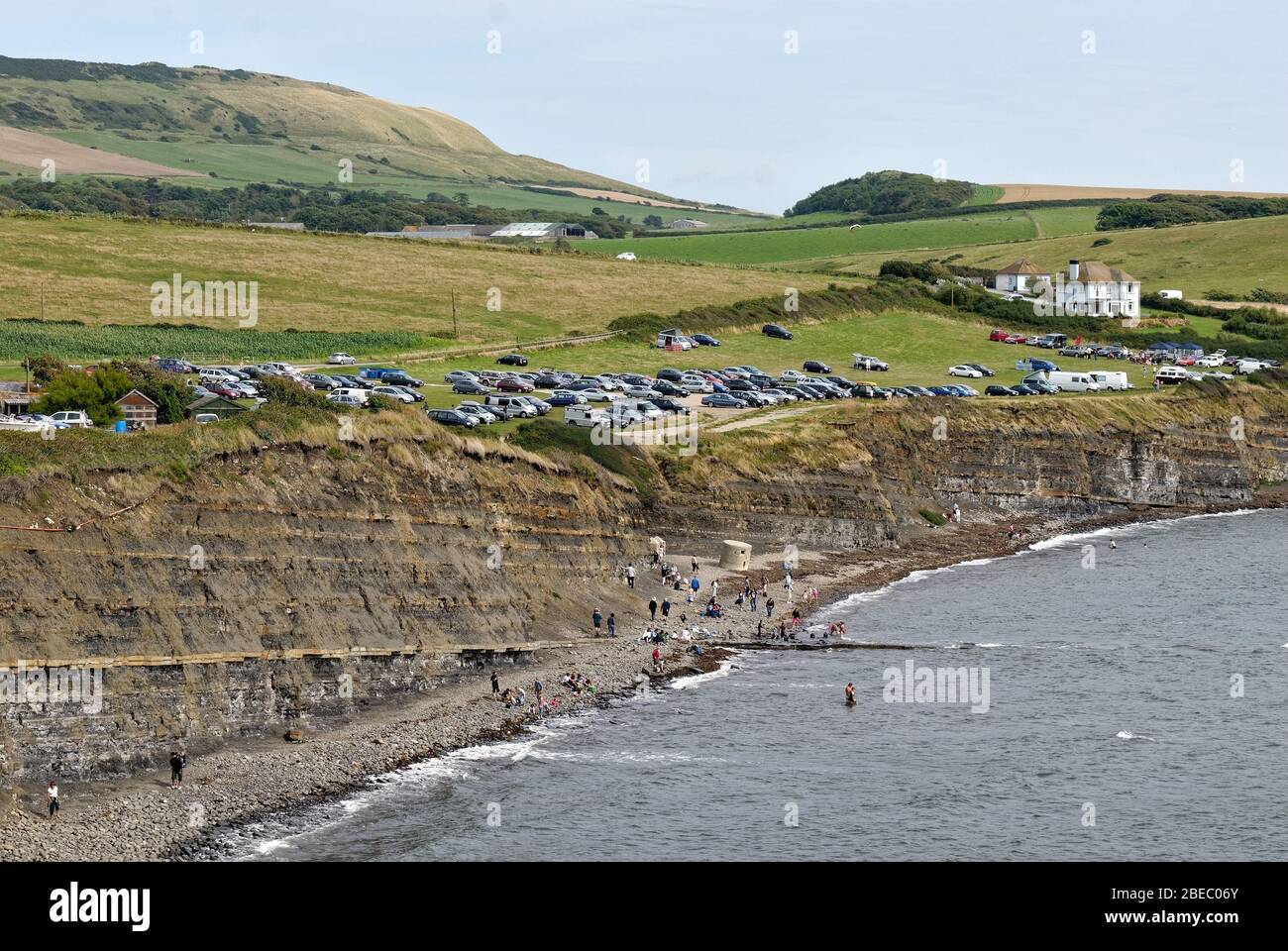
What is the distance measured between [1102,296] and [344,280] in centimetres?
7172

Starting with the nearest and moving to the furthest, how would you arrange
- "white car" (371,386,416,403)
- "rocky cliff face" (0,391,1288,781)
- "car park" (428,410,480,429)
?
"rocky cliff face" (0,391,1288,781)
"car park" (428,410,480,429)
"white car" (371,386,416,403)

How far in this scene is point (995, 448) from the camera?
4023 inches

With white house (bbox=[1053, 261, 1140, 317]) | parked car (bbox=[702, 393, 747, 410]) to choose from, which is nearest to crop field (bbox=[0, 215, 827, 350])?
white house (bbox=[1053, 261, 1140, 317])

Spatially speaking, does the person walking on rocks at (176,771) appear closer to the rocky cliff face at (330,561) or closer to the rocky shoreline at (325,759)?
the rocky shoreline at (325,759)

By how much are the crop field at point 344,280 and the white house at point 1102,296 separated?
25.4 m

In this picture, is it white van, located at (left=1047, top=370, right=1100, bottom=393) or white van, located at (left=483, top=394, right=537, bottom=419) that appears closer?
white van, located at (left=483, top=394, right=537, bottom=419)

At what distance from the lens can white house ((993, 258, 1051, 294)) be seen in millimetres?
165875

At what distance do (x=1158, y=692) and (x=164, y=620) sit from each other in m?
37.2

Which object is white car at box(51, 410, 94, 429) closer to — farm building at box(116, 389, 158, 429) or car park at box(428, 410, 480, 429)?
farm building at box(116, 389, 158, 429)

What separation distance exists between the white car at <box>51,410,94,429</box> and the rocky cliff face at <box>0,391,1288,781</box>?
16.7 m

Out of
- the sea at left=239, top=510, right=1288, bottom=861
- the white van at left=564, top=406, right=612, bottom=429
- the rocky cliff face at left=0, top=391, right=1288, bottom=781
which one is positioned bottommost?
the sea at left=239, top=510, right=1288, bottom=861

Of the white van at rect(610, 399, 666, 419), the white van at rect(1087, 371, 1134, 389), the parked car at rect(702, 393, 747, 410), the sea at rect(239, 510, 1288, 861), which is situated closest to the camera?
A: the sea at rect(239, 510, 1288, 861)

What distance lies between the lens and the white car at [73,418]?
237 ft
